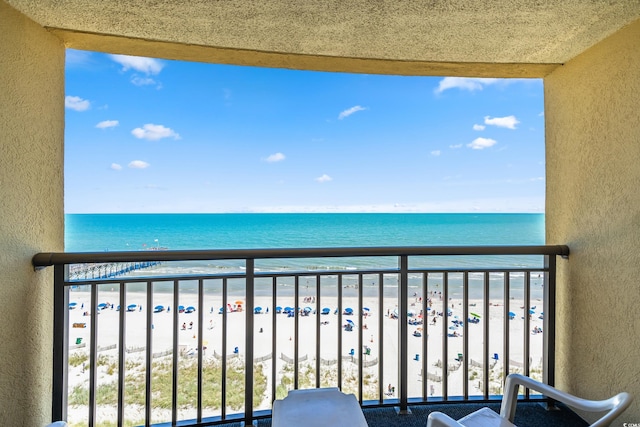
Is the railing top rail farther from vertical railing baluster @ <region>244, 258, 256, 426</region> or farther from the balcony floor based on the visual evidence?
the balcony floor

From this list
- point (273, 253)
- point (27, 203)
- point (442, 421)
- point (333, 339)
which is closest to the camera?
point (442, 421)

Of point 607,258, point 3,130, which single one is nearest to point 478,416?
point 607,258

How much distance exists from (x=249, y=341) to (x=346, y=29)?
1828mm

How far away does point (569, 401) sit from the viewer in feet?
3.68

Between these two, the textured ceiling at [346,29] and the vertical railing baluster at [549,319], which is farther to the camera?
the vertical railing baluster at [549,319]

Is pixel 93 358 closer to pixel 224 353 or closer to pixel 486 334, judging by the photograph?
pixel 224 353

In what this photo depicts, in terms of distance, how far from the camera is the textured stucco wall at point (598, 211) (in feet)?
5.27

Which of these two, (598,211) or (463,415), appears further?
(463,415)

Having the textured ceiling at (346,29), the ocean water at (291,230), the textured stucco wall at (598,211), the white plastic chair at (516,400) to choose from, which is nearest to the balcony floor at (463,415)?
the textured stucco wall at (598,211)

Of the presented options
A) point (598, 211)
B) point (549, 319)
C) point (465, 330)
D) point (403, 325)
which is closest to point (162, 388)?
point (403, 325)

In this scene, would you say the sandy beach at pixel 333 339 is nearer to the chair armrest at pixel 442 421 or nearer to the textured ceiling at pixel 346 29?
the chair armrest at pixel 442 421

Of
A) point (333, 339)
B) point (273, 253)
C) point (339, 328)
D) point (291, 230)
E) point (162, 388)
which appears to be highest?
point (273, 253)

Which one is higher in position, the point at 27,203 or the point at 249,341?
the point at 27,203

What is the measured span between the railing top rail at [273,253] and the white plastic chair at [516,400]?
0.76m
